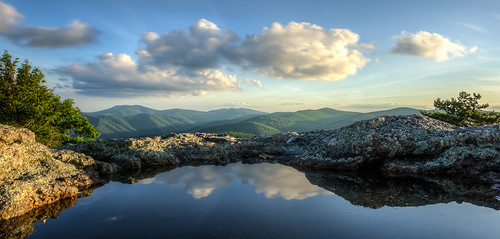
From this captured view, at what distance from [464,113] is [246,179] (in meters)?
54.6

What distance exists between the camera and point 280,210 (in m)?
8.70

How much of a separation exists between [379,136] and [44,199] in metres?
20.6

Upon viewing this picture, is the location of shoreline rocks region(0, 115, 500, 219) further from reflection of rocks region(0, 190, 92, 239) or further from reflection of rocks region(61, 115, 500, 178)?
reflection of rocks region(0, 190, 92, 239)

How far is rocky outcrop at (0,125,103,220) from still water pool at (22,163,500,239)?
169 cm

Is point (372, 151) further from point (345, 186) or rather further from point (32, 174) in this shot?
point (32, 174)

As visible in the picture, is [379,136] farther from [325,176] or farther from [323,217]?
[323,217]

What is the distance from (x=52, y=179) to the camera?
1151cm

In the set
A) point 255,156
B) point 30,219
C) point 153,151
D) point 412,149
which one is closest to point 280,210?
point 30,219

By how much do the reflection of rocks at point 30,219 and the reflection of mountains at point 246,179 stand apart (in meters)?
3.87

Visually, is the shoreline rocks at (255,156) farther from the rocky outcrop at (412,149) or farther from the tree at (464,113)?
the tree at (464,113)

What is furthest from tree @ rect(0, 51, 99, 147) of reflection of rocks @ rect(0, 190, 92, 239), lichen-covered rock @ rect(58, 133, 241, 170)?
reflection of rocks @ rect(0, 190, 92, 239)

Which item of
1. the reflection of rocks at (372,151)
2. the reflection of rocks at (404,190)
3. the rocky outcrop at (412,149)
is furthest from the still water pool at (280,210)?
the reflection of rocks at (372,151)

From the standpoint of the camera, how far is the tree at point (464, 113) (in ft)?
141

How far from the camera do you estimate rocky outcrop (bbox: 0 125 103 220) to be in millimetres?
9273
